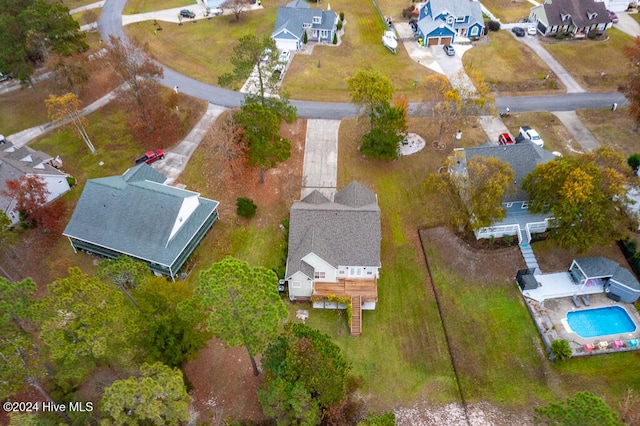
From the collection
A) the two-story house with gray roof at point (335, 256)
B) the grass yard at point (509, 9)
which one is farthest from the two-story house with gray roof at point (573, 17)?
the two-story house with gray roof at point (335, 256)

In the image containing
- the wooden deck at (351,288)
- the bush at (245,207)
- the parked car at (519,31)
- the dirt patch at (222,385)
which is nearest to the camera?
the dirt patch at (222,385)

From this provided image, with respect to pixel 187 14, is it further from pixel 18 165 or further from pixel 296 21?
pixel 18 165

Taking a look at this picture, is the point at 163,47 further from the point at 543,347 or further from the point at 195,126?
the point at 543,347

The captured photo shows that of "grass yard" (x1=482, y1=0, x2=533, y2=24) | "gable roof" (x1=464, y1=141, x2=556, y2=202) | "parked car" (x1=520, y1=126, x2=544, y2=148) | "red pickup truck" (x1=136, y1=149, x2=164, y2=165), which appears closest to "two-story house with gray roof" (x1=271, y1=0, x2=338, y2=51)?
"red pickup truck" (x1=136, y1=149, x2=164, y2=165)

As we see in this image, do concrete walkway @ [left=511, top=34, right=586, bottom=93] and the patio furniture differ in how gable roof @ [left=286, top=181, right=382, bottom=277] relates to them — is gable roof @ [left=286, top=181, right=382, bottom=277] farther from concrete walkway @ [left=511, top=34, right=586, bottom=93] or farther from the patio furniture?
concrete walkway @ [left=511, top=34, right=586, bottom=93]

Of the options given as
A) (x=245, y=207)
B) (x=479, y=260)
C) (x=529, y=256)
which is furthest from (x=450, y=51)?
(x=245, y=207)

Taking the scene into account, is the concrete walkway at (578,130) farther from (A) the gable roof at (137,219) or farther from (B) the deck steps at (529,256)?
(A) the gable roof at (137,219)
